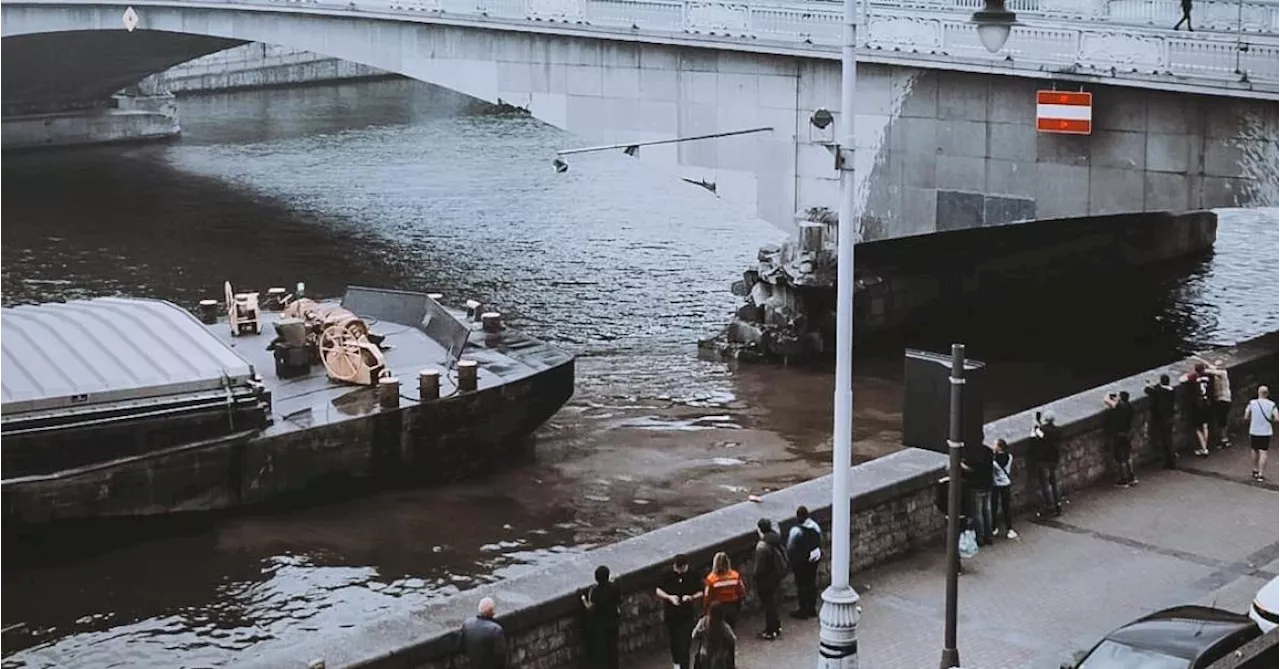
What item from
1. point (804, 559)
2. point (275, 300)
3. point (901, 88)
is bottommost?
point (804, 559)

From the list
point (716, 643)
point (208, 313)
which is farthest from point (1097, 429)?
point (208, 313)

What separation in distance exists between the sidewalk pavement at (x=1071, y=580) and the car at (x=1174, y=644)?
1145mm

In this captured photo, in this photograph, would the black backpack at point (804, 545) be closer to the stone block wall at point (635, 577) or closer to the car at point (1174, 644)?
the stone block wall at point (635, 577)

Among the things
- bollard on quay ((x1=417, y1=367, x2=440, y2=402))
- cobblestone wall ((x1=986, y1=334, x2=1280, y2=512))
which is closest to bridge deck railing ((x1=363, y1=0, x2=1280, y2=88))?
cobblestone wall ((x1=986, y1=334, x2=1280, y2=512))

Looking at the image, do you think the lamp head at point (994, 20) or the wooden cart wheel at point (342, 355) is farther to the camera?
the wooden cart wheel at point (342, 355)

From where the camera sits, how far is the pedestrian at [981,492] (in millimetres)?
19283

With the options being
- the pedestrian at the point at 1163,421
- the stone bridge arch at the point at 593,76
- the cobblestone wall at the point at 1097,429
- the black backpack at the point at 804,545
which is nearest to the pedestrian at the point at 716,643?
the black backpack at the point at 804,545

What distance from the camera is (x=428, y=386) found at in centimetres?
2730

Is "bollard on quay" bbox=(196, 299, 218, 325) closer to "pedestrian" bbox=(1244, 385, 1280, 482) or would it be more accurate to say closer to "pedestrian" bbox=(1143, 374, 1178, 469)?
"pedestrian" bbox=(1143, 374, 1178, 469)

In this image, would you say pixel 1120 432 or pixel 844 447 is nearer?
pixel 844 447

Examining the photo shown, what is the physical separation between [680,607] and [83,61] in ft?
179

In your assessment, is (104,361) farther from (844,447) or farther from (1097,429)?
(844,447)

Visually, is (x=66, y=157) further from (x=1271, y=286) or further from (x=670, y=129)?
(x=1271, y=286)

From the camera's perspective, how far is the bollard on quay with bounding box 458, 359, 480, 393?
2788 cm
